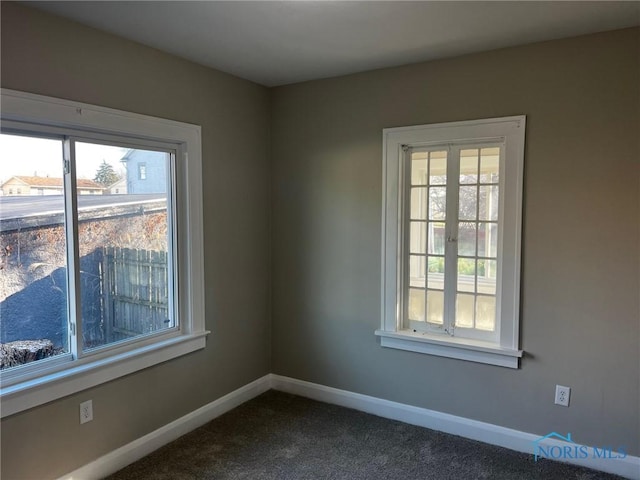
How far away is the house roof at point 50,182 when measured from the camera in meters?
2.15

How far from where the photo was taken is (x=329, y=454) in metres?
2.71

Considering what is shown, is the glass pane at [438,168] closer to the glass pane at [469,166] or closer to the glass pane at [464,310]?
the glass pane at [469,166]

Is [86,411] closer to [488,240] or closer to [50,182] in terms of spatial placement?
[50,182]

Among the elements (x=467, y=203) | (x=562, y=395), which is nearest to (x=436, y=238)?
(x=467, y=203)

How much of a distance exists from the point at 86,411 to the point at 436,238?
2.31 meters

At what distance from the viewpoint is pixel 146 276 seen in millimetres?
2793

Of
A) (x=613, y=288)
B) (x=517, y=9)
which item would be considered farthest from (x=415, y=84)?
(x=613, y=288)

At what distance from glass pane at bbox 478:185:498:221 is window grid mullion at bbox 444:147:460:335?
15cm

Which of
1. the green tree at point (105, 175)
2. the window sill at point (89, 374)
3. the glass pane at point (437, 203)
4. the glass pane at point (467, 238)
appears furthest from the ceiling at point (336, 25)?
the window sill at point (89, 374)

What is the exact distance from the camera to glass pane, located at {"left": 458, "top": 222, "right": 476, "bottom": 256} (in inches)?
113

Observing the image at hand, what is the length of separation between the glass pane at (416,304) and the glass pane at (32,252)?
2.12 m

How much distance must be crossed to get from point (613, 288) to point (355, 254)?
1.58 meters

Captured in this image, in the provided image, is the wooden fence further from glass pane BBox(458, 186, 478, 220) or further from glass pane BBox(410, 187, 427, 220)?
glass pane BBox(458, 186, 478, 220)

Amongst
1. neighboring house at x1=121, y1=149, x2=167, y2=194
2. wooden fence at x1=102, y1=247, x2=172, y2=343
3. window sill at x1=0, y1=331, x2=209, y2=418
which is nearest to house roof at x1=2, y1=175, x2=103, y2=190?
neighboring house at x1=121, y1=149, x2=167, y2=194
